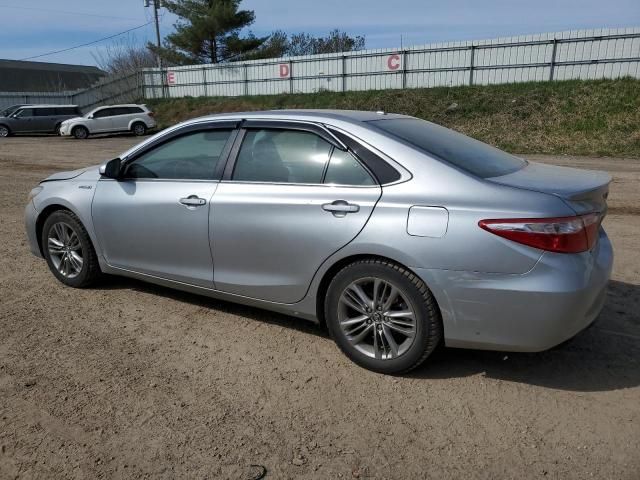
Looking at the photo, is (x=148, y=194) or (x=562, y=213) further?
(x=148, y=194)

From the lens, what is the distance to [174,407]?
10.4 feet

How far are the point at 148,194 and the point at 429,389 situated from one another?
8.26 ft

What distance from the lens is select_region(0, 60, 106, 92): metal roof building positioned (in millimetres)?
59766

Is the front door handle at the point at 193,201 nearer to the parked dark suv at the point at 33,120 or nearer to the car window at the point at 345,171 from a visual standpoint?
the car window at the point at 345,171

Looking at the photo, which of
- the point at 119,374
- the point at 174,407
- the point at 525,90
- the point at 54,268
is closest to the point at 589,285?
the point at 174,407

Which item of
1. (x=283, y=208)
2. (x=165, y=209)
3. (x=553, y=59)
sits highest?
(x=553, y=59)

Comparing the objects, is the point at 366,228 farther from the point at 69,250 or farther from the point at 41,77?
the point at 41,77

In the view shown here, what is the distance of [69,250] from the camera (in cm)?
497

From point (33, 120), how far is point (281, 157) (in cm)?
3008

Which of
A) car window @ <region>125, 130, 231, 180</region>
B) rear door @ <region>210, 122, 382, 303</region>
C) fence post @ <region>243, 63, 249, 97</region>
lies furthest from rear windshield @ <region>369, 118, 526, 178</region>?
fence post @ <region>243, 63, 249, 97</region>

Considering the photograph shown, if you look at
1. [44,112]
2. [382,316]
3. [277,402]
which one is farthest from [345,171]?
[44,112]

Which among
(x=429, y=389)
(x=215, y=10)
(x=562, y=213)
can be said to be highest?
(x=215, y=10)

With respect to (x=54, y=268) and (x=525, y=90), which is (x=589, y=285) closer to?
(x=54, y=268)

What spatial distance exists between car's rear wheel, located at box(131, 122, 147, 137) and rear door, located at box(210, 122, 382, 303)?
26.2 m
